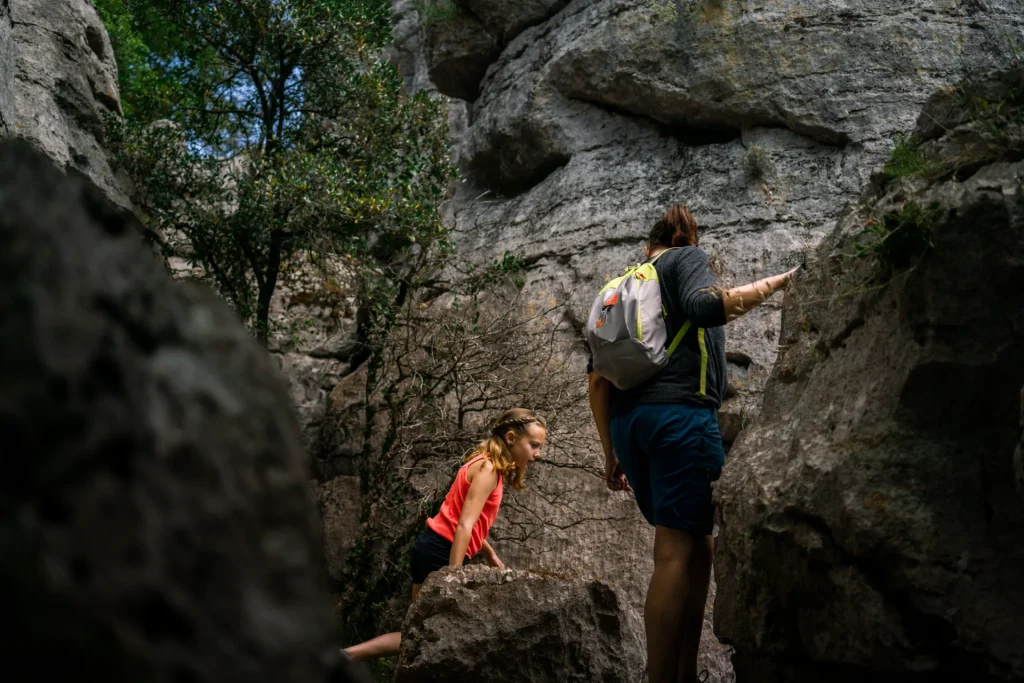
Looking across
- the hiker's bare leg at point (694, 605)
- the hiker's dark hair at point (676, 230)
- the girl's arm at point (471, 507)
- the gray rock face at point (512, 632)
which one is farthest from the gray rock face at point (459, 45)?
the hiker's bare leg at point (694, 605)

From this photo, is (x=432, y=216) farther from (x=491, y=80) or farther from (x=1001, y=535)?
(x=1001, y=535)

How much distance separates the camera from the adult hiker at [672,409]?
341 cm

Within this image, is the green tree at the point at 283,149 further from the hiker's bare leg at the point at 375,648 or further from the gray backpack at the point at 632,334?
the gray backpack at the point at 632,334

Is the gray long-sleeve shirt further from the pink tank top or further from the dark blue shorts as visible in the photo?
the pink tank top

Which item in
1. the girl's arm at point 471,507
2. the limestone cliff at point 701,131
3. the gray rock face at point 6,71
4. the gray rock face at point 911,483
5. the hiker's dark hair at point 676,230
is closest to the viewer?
the gray rock face at point 911,483

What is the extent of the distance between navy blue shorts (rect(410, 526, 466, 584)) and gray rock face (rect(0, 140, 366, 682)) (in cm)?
380

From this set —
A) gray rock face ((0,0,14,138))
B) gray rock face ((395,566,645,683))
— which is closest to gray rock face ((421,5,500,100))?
gray rock face ((0,0,14,138))

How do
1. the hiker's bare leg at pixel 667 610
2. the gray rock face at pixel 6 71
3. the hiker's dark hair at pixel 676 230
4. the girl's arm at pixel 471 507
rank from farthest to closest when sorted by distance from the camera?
the gray rock face at pixel 6 71, the girl's arm at pixel 471 507, the hiker's dark hair at pixel 676 230, the hiker's bare leg at pixel 667 610

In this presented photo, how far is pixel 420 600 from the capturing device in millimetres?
4168

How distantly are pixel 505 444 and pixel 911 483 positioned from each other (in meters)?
2.40

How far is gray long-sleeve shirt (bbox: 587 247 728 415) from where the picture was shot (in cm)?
357

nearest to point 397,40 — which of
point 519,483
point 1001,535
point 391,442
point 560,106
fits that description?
point 560,106

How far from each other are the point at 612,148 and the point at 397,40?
520 centimetres

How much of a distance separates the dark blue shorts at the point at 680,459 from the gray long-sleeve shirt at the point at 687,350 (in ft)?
0.17
